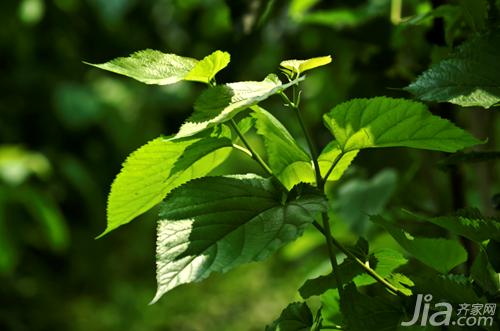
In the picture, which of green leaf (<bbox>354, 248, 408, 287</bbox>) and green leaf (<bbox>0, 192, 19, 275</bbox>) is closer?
green leaf (<bbox>354, 248, 408, 287</bbox>)

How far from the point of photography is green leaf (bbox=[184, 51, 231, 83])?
0.39 metres

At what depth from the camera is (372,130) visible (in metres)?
0.40

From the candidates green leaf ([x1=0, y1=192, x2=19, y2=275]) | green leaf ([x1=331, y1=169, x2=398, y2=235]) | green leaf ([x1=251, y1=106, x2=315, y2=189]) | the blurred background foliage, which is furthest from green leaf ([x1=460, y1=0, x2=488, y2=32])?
green leaf ([x1=0, y1=192, x2=19, y2=275])

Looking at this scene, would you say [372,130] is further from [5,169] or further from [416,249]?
[5,169]

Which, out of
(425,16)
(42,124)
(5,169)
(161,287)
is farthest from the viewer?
(42,124)

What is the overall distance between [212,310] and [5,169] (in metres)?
1.39

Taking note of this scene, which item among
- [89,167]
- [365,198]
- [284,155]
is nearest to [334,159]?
[284,155]

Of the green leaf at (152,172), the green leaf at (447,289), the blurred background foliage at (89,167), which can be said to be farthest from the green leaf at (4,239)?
the green leaf at (447,289)

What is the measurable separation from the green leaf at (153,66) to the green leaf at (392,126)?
82mm

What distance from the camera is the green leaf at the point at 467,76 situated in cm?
40

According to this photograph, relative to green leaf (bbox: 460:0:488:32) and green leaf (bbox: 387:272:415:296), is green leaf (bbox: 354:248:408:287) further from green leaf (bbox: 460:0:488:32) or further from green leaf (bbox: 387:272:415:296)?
green leaf (bbox: 460:0:488:32)

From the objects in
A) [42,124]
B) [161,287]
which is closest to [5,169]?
[42,124]

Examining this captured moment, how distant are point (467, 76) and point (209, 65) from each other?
0.14 meters

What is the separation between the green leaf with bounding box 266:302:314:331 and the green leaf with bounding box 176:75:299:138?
0.39 feet
